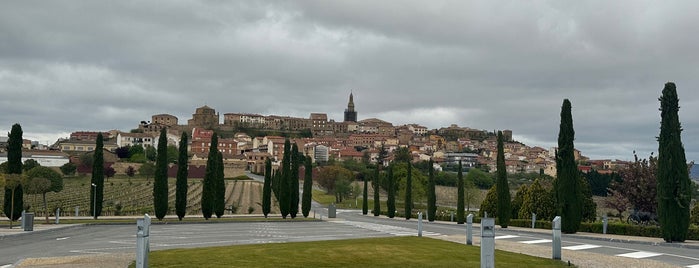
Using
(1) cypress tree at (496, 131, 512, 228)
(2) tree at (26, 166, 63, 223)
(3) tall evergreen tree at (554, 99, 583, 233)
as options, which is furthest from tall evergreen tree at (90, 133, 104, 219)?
(3) tall evergreen tree at (554, 99, 583, 233)

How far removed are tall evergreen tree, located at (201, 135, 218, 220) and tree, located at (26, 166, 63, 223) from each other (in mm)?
11051

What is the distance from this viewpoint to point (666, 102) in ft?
85.4

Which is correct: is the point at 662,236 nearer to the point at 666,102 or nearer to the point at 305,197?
the point at 666,102

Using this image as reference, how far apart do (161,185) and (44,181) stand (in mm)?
8657

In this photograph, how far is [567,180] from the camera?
103ft

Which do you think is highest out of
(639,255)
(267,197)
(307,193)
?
(639,255)

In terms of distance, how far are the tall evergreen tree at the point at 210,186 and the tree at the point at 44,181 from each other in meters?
11.1

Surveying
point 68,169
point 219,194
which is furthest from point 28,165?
point 219,194

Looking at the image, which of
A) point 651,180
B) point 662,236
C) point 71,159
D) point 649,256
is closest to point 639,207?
point 651,180

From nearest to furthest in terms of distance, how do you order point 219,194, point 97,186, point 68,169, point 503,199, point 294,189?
point 503,199 < point 97,186 < point 219,194 < point 294,189 < point 68,169

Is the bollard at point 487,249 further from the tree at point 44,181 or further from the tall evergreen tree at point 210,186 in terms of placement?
the tall evergreen tree at point 210,186

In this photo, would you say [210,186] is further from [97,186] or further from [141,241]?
[141,241]

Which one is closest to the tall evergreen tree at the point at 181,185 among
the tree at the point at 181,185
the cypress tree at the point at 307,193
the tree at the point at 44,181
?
the tree at the point at 181,185

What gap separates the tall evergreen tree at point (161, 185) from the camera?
1757 inches
